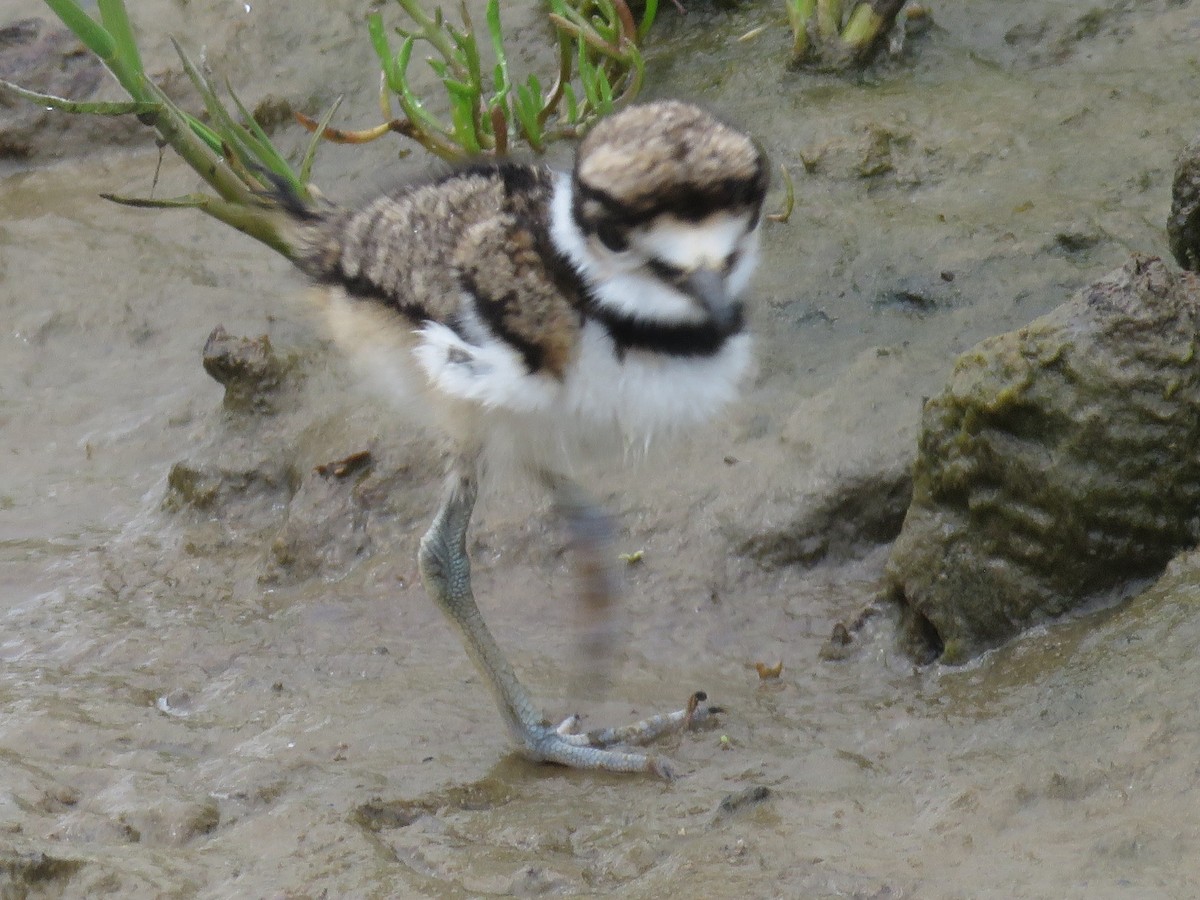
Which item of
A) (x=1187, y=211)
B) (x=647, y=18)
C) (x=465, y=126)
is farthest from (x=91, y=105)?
(x=1187, y=211)

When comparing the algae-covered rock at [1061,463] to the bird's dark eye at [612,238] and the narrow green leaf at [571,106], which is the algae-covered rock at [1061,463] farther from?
the narrow green leaf at [571,106]

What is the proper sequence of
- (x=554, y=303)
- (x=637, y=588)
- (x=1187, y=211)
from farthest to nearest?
1. (x=637, y=588)
2. (x=1187, y=211)
3. (x=554, y=303)

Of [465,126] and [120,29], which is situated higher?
[120,29]

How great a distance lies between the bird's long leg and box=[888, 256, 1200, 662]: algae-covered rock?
0.62 meters

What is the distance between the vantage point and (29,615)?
12.2ft

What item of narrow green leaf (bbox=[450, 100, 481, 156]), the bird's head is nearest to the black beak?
the bird's head

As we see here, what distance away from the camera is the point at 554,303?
2629 millimetres

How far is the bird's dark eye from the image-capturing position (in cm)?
249

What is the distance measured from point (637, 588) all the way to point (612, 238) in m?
1.28

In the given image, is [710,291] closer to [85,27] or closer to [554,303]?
[554,303]

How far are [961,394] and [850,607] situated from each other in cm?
67

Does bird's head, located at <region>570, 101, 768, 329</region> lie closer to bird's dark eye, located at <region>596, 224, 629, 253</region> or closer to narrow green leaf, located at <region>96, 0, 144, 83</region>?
bird's dark eye, located at <region>596, 224, 629, 253</region>

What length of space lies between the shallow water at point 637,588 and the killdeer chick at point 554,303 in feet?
1.18

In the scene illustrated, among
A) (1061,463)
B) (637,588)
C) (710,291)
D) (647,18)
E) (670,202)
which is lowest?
(637,588)
